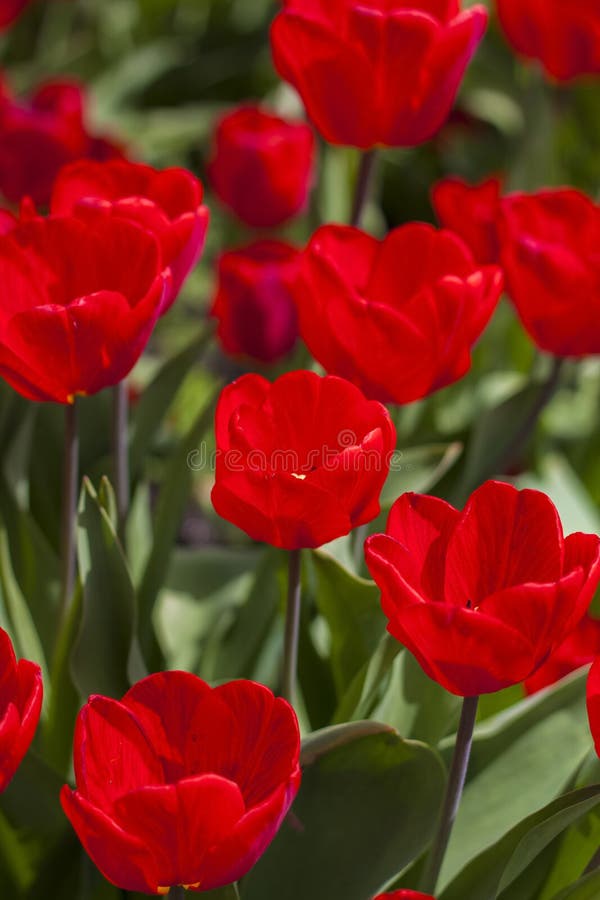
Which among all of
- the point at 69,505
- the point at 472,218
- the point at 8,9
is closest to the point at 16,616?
the point at 69,505

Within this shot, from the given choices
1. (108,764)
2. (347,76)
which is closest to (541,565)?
(108,764)

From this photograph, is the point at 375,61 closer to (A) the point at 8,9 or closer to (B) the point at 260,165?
(B) the point at 260,165

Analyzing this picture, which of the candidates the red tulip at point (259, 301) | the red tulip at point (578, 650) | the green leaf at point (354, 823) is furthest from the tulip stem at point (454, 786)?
the red tulip at point (259, 301)

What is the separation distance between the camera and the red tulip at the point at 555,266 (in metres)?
0.72

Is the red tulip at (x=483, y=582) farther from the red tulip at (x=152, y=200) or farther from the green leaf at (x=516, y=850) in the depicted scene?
the red tulip at (x=152, y=200)

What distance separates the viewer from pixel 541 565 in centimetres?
52

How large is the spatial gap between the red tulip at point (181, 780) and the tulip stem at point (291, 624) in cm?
11

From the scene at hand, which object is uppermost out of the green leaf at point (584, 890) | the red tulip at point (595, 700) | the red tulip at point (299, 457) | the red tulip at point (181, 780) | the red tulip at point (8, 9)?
the red tulip at point (299, 457)

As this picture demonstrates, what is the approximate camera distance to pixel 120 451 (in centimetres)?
73

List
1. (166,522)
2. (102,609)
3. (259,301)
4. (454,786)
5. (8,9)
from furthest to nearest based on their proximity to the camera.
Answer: (8,9)
(259,301)
(166,522)
(102,609)
(454,786)

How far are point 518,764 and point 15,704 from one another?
1.05 ft

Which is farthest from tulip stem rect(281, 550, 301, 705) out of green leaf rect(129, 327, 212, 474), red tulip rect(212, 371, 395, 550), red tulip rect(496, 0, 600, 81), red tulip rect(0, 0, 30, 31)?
red tulip rect(0, 0, 30, 31)

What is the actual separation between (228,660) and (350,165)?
78cm

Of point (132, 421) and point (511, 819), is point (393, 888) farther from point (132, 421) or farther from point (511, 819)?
Answer: point (132, 421)
